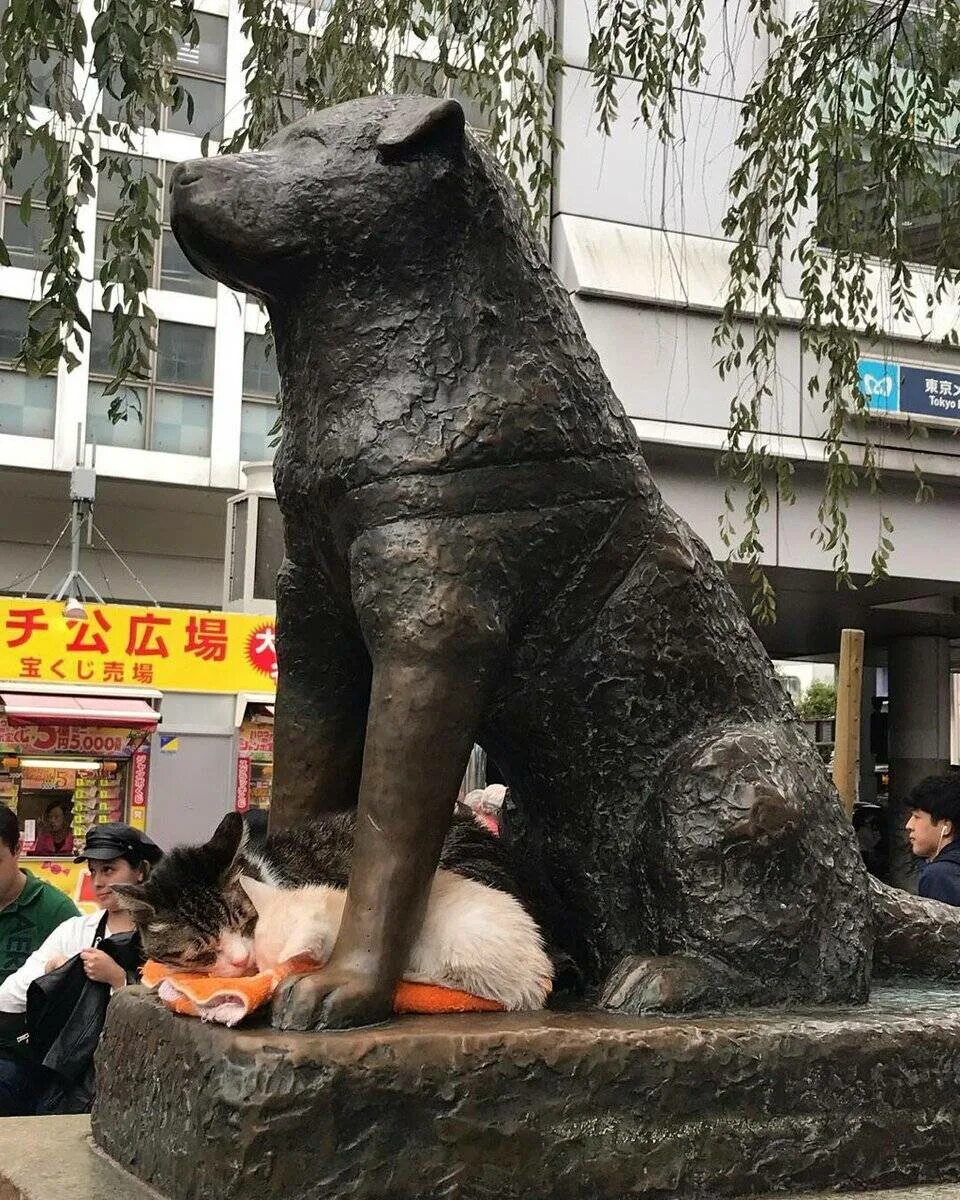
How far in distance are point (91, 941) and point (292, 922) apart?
2.44 meters

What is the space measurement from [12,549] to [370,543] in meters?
18.2

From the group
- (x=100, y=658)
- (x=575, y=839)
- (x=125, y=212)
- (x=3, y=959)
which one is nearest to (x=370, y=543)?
(x=575, y=839)

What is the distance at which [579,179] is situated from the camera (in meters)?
7.38

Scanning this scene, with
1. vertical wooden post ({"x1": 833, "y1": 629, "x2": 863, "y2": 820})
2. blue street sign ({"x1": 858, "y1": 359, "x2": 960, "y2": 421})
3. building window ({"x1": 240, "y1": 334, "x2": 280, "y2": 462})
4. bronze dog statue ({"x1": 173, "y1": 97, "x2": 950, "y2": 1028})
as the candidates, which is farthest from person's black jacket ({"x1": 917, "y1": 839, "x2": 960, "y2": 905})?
building window ({"x1": 240, "y1": 334, "x2": 280, "y2": 462})

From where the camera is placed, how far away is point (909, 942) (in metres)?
2.23

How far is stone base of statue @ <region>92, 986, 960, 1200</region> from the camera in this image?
1503 millimetres

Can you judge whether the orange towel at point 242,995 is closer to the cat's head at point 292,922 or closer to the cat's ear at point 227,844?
the cat's head at point 292,922

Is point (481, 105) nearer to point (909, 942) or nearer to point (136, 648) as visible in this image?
point (909, 942)

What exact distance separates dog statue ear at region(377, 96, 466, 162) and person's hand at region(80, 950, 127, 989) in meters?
2.41

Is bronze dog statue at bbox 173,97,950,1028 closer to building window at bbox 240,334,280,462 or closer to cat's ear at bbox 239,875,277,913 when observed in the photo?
cat's ear at bbox 239,875,277,913

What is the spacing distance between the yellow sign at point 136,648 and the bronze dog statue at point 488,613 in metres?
8.63

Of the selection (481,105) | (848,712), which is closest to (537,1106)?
(481,105)

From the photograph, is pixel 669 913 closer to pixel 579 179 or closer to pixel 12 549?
pixel 579 179

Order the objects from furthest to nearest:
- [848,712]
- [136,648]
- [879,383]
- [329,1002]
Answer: [136,648], [879,383], [848,712], [329,1002]
